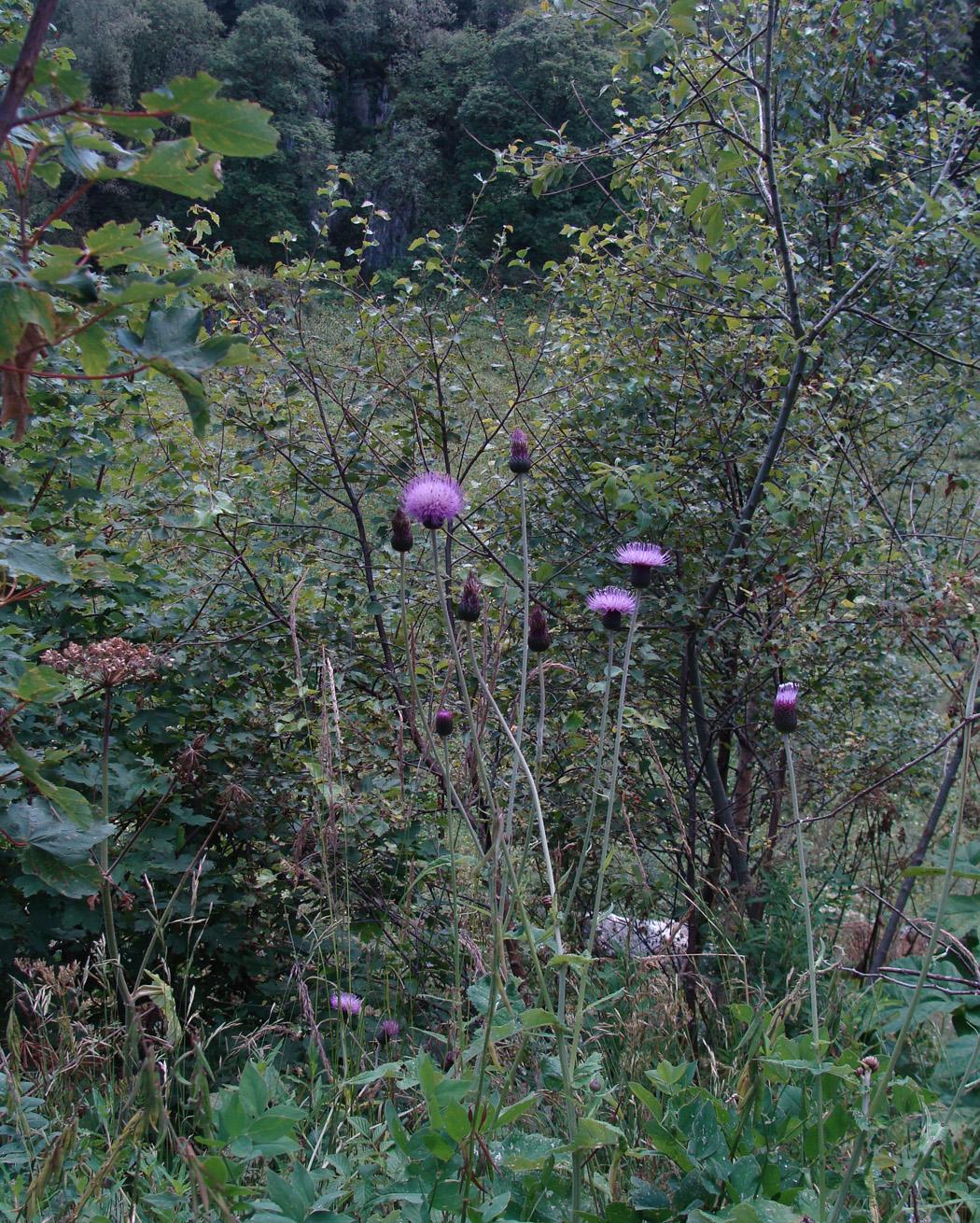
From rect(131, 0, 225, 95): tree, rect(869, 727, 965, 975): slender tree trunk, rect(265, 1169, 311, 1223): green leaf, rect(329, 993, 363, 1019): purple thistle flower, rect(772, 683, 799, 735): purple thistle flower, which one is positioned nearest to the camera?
rect(265, 1169, 311, 1223): green leaf

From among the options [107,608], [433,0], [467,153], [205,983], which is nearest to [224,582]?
[107,608]

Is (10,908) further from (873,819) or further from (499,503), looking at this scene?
(873,819)

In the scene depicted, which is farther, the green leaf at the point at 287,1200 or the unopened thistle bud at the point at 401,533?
the unopened thistle bud at the point at 401,533

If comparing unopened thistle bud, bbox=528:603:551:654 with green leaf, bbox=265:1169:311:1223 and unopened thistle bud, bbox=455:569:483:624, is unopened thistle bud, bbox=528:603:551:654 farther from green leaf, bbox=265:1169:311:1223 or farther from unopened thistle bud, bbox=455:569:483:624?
green leaf, bbox=265:1169:311:1223

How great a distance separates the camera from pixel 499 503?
10.7 ft

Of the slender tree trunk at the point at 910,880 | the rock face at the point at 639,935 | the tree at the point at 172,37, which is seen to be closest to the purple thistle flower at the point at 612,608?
the slender tree trunk at the point at 910,880

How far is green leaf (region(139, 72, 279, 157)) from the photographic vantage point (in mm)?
757

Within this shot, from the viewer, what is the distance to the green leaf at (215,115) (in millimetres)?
757

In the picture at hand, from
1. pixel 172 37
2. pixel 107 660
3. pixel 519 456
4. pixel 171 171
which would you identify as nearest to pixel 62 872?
pixel 107 660

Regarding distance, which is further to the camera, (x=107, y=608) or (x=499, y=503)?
(x=499, y=503)

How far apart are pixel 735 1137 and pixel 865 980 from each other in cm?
136

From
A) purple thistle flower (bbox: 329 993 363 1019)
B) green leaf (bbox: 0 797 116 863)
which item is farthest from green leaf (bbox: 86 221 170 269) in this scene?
purple thistle flower (bbox: 329 993 363 1019)

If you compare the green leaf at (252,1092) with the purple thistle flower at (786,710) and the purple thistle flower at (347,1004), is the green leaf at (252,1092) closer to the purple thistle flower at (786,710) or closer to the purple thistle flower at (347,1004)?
the purple thistle flower at (347,1004)

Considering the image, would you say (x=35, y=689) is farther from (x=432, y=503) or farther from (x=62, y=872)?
(x=432, y=503)
